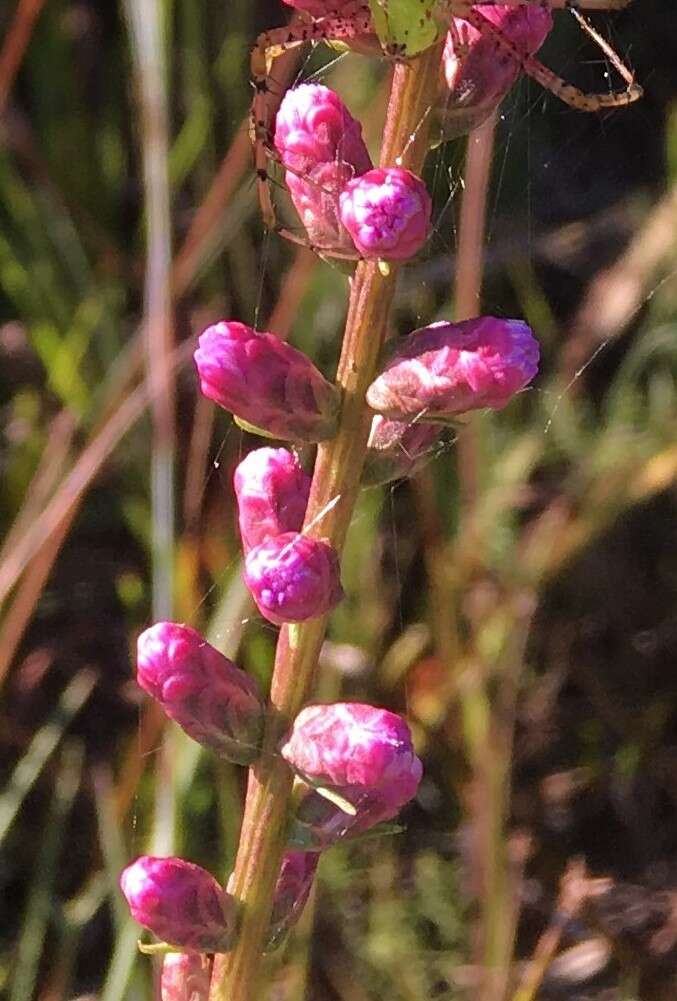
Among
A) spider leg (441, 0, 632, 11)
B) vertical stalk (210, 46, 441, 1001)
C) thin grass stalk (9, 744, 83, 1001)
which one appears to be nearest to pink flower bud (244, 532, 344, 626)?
vertical stalk (210, 46, 441, 1001)

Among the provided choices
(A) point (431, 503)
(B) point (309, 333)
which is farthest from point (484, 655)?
(B) point (309, 333)

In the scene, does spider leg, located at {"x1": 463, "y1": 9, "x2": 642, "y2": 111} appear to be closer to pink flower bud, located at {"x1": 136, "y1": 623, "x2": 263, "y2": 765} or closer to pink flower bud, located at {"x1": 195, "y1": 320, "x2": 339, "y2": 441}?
pink flower bud, located at {"x1": 195, "y1": 320, "x2": 339, "y2": 441}

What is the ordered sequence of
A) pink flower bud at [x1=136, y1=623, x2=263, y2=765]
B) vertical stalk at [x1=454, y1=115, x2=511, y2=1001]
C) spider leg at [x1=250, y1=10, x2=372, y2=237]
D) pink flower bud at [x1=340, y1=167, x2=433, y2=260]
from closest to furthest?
1. pink flower bud at [x1=340, y1=167, x2=433, y2=260]
2. pink flower bud at [x1=136, y1=623, x2=263, y2=765]
3. spider leg at [x1=250, y1=10, x2=372, y2=237]
4. vertical stalk at [x1=454, y1=115, x2=511, y2=1001]

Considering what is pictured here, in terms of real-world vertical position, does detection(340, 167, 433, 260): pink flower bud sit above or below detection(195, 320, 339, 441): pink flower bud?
above

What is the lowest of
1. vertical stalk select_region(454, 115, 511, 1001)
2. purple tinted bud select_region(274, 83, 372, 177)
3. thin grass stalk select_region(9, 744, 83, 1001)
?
thin grass stalk select_region(9, 744, 83, 1001)

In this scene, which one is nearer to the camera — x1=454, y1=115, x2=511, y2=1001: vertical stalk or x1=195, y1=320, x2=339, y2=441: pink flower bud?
x1=195, y1=320, x2=339, y2=441: pink flower bud

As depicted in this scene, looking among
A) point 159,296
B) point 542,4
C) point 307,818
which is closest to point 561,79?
point 542,4

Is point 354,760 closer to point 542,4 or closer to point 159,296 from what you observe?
point 542,4
